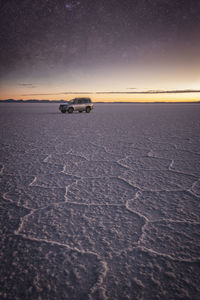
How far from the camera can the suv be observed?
49.2 ft

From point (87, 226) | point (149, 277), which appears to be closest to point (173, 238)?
point (149, 277)

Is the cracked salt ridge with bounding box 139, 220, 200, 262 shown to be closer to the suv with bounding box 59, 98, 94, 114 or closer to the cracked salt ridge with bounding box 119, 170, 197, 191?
the cracked salt ridge with bounding box 119, 170, 197, 191

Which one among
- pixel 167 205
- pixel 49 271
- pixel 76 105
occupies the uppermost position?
pixel 76 105

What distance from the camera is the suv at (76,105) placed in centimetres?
1498

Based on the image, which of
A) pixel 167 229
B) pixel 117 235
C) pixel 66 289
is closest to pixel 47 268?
pixel 66 289

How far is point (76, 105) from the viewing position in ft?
49.8

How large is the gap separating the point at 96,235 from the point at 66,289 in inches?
16.0

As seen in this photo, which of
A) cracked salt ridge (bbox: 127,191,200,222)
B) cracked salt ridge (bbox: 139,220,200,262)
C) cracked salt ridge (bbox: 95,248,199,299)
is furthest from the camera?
cracked salt ridge (bbox: 127,191,200,222)

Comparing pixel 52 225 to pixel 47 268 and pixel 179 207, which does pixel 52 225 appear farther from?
pixel 179 207

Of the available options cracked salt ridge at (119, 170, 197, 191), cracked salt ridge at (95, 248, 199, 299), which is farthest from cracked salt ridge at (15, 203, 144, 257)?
cracked salt ridge at (119, 170, 197, 191)

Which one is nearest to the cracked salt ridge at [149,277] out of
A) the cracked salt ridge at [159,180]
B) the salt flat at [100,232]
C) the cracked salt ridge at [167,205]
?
the salt flat at [100,232]

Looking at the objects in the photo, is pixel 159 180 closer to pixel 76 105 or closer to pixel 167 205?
pixel 167 205

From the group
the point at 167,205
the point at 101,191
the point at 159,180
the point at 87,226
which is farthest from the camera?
the point at 159,180

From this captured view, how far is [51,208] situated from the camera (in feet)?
5.40
